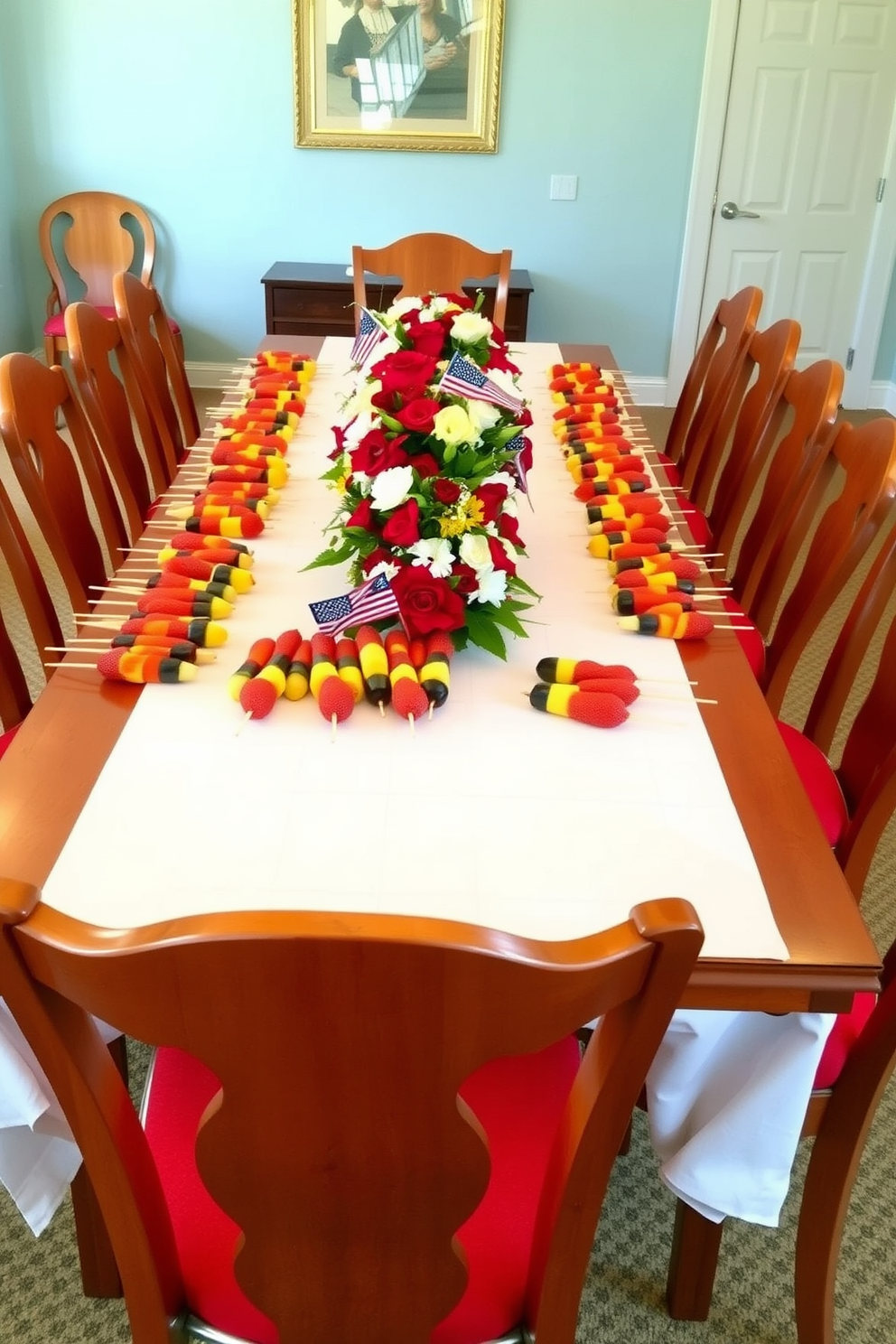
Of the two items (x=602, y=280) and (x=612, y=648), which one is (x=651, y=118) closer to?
(x=602, y=280)

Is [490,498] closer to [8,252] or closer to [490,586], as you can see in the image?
[490,586]

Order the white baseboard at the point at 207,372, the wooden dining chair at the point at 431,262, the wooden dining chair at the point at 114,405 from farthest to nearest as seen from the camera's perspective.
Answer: the white baseboard at the point at 207,372 < the wooden dining chair at the point at 431,262 < the wooden dining chair at the point at 114,405

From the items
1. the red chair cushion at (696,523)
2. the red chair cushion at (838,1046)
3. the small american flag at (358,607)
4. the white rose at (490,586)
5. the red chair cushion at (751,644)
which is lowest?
the red chair cushion at (838,1046)

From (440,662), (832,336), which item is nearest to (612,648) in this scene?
(440,662)

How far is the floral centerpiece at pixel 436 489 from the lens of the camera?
1.43 metres

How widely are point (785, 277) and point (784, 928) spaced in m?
4.42

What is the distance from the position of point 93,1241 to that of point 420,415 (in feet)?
3.63

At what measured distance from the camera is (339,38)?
4316 mm

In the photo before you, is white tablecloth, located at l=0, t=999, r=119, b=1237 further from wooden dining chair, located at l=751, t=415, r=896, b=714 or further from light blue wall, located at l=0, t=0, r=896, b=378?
light blue wall, located at l=0, t=0, r=896, b=378

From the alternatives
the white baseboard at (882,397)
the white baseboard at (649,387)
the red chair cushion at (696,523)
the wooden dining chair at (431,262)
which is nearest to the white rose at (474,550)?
the red chair cushion at (696,523)

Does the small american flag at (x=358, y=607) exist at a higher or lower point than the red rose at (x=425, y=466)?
lower

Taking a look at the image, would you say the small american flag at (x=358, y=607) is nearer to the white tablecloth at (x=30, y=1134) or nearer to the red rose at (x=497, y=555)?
the red rose at (x=497, y=555)

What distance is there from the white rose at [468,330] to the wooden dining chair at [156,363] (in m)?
1.05

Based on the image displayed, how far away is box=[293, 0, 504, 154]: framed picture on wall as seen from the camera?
4.28m
